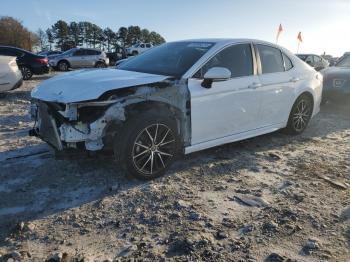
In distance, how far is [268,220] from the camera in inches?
142

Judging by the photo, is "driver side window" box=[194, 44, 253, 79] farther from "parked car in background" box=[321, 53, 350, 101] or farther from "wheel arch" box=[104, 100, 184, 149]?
"parked car in background" box=[321, 53, 350, 101]

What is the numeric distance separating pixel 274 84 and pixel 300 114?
1.17m

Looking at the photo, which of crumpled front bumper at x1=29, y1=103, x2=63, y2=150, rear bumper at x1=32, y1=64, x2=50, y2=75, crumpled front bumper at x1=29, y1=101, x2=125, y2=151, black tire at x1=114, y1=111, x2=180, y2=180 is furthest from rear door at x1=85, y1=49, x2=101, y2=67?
black tire at x1=114, y1=111, x2=180, y2=180

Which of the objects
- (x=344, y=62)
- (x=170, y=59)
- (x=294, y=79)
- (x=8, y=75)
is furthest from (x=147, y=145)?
(x=344, y=62)

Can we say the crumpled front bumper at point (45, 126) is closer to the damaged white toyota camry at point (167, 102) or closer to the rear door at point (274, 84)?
the damaged white toyota camry at point (167, 102)

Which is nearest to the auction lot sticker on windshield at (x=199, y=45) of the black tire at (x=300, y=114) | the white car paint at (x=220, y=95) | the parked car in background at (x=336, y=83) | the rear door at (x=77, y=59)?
the white car paint at (x=220, y=95)

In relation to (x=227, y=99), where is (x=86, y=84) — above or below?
above

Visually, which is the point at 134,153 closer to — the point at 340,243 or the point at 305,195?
the point at 305,195

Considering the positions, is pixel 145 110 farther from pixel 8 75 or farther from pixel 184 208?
pixel 8 75

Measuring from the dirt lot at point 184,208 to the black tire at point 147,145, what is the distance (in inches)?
7.6

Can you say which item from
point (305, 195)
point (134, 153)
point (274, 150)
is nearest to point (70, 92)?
point (134, 153)

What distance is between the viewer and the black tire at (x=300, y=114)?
643 centimetres

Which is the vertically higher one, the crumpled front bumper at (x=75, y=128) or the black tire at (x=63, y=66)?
the black tire at (x=63, y=66)

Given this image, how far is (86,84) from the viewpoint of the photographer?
415 centimetres
